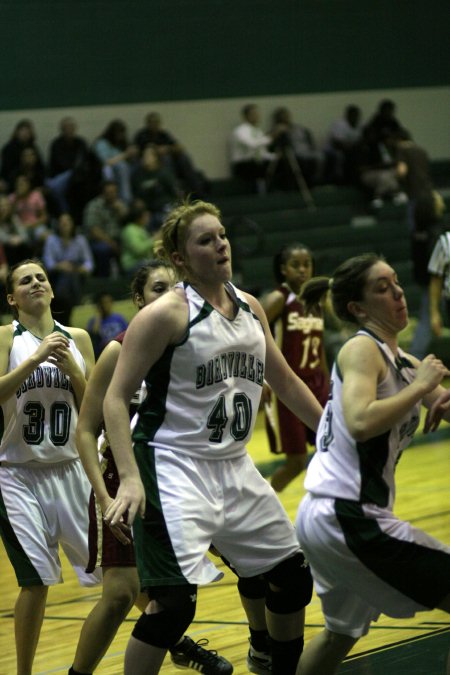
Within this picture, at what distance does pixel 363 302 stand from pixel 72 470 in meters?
1.67

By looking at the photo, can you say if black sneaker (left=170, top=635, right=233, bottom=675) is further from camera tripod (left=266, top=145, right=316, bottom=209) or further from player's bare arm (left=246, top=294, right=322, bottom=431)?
camera tripod (left=266, top=145, right=316, bottom=209)

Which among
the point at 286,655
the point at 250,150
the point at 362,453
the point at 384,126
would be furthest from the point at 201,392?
the point at 384,126

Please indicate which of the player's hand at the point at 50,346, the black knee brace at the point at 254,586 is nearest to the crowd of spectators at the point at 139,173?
the player's hand at the point at 50,346

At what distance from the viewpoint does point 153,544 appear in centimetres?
379

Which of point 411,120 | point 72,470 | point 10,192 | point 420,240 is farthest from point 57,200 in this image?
point 72,470

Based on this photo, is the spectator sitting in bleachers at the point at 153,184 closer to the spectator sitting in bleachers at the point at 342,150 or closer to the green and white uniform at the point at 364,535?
the spectator sitting in bleachers at the point at 342,150

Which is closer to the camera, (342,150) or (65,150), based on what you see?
(65,150)

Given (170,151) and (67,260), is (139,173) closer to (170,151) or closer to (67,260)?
(170,151)

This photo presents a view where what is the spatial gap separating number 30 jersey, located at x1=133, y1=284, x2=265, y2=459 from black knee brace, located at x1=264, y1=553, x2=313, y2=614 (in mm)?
406

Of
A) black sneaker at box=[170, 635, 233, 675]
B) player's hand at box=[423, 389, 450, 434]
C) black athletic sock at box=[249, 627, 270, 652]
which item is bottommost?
black sneaker at box=[170, 635, 233, 675]

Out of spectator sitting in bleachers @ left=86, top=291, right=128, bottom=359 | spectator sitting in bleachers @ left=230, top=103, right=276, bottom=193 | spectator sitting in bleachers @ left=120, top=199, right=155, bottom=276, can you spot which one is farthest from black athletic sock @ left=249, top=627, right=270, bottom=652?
spectator sitting in bleachers @ left=230, top=103, right=276, bottom=193

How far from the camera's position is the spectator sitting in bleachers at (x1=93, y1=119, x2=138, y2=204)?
14688 millimetres

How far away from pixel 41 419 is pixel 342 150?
42.6ft

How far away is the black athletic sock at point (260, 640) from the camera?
4428 millimetres
